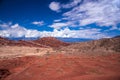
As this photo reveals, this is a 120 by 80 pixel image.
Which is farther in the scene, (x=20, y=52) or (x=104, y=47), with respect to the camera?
(x=20, y=52)

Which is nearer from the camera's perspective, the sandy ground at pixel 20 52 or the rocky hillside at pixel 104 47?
the rocky hillside at pixel 104 47

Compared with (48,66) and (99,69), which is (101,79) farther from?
(48,66)

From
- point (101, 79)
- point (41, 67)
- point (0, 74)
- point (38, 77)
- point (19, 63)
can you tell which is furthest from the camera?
point (19, 63)

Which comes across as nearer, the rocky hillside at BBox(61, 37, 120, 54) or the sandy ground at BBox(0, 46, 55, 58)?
the rocky hillside at BBox(61, 37, 120, 54)

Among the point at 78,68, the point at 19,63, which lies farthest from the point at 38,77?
the point at 19,63

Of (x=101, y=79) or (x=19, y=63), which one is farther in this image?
(x=19, y=63)

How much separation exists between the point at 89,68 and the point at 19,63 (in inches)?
423

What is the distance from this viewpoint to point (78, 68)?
15547 mm

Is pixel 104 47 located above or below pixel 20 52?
above

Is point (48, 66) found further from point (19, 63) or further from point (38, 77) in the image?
point (19, 63)

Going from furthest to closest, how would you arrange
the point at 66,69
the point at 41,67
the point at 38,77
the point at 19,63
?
the point at 19,63, the point at 41,67, the point at 66,69, the point at 38,77

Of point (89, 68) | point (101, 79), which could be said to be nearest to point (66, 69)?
point (89, 68)

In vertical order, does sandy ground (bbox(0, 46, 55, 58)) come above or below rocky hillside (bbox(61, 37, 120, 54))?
below

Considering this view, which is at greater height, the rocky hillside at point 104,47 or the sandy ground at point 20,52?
the rocky hillside at point 104,47
